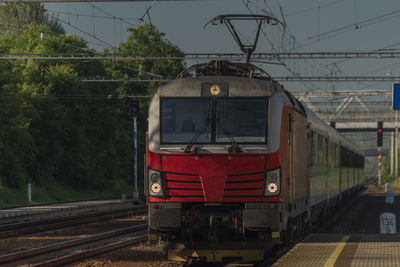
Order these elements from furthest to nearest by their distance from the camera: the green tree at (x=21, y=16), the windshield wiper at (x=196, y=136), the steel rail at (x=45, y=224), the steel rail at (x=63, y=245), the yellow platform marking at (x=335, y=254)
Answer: the green tree at (x=21, y=16) → the steel rail at (x=45, y=224) → the steel rail at (x=63, y=245) → the yellow platform marking at (x=335, y=254) → the windshield wiper at (x=196, y=136)

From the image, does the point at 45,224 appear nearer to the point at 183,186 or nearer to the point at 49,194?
the point at 183,186

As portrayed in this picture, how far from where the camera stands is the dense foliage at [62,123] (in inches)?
1825

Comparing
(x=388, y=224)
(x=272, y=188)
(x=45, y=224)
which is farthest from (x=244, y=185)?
(x=45, y=224)

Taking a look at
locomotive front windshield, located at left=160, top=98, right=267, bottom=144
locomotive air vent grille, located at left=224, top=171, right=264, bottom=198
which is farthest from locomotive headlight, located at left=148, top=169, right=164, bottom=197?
locomotive air vent grille, located at left=224, top=171, right=264, bottom=198

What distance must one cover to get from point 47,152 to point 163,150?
38.8 meters

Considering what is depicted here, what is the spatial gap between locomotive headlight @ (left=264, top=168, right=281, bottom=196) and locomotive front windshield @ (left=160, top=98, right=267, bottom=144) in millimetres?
591

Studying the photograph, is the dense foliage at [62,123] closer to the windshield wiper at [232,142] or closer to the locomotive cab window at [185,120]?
the locomotive cab window at [185,120]

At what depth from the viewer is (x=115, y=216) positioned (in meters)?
32.1

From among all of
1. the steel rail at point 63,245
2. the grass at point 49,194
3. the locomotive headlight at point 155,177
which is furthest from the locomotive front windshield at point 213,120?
the grass at point 49,194

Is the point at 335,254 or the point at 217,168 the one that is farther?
the point at 335,254

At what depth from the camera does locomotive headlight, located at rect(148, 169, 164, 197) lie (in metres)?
13.6

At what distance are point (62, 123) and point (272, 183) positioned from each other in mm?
40005

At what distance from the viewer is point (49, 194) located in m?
48.8

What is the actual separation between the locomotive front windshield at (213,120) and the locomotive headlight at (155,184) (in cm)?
58
